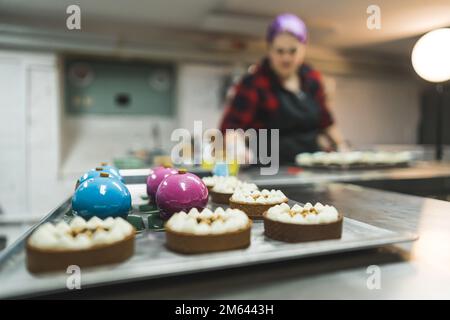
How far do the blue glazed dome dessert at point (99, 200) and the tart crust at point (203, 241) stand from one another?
0.72 feet

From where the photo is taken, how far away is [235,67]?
4.65m

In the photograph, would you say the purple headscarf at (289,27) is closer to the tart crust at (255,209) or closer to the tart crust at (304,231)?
the tart crust at (255,209)

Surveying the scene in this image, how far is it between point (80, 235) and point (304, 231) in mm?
375

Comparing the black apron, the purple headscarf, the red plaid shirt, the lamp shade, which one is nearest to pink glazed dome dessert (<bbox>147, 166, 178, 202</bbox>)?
the red plaid shirt

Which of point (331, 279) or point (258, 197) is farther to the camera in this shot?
point (258, 197)

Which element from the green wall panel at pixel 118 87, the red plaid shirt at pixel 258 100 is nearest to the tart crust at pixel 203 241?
the red plaid shirt at pixel 258 100

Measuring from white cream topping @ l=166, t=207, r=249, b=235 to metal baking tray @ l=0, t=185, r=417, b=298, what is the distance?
0.04 m

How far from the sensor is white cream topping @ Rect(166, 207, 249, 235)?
2.07 feet

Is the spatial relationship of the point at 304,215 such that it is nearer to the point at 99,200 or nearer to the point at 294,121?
the point at 99,200

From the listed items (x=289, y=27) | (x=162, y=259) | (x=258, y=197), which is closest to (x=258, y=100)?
(x=289, y=27)

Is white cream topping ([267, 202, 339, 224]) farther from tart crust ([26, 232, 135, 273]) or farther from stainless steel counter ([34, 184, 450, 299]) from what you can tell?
tart crust ([26, 232, 135, 273])

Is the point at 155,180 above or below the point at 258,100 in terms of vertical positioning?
below

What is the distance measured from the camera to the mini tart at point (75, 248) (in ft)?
1.76

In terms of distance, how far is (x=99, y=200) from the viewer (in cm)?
80
